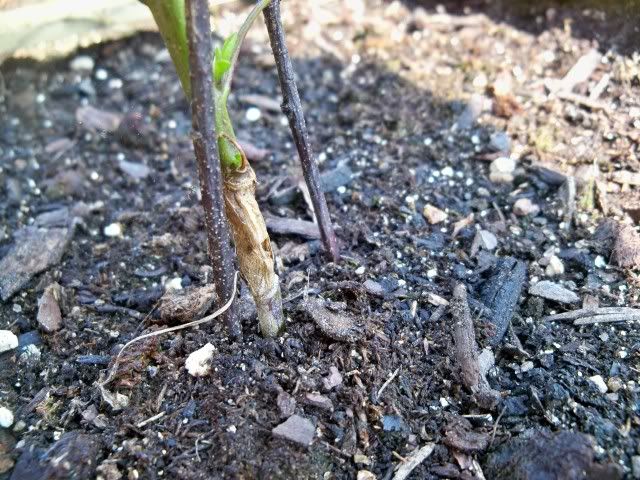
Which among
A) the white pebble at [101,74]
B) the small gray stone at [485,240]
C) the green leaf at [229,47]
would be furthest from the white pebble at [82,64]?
the small gray stone at [485,240]

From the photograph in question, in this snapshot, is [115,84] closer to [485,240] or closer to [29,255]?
[29,255]

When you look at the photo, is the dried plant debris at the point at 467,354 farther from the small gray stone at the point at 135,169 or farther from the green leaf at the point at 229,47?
the small gray stone at the point at 135,169

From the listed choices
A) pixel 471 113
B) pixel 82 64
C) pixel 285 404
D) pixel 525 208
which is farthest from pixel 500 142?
pixel 82 64

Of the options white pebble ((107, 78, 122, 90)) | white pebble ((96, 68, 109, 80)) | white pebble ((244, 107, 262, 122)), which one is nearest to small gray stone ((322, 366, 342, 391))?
white pebble ((244, 107, 262, 122))

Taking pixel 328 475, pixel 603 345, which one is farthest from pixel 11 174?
pixel 603 345

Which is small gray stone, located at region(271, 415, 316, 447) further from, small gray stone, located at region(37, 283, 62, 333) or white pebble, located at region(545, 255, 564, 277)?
white pebble, located at region(545, 255, 564, 277)
